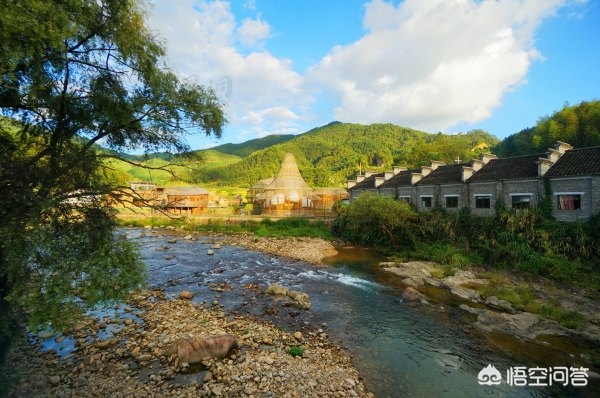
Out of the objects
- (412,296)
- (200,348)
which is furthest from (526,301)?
(200,348)

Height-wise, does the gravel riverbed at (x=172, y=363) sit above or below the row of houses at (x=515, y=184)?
below

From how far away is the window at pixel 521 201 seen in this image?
23377 millimetres

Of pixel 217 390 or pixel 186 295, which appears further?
pixel 186 295

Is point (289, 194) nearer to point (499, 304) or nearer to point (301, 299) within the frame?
point (301, 299)

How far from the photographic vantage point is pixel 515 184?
79.5 feet

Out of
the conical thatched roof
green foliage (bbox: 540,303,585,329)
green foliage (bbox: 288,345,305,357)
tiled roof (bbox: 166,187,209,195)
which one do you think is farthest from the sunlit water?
tiled roof (bbox: 166,187,209,195)

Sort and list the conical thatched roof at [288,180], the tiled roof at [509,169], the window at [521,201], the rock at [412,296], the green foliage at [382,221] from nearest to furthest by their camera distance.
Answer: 1. the rock at [412,296]
2. the window at [521,201]
3. the tiled roof at [509,169]
4. the green foliage at [382,221]
5. the conical thatched roof at [288,180]

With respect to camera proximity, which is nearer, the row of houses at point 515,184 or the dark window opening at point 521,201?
the row of houses at point 515,184

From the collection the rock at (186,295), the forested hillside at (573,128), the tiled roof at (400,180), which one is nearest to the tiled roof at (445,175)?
the tiled roof at (400,180)

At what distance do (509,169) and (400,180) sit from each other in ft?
43.1

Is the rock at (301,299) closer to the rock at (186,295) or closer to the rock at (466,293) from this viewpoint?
the rock at (186,295)

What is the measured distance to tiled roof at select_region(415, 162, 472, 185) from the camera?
97.7 feet

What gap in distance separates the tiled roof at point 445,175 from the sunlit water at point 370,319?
12.6m

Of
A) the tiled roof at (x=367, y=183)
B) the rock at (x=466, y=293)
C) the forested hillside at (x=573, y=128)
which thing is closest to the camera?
the rock at (x=466, y=293)
